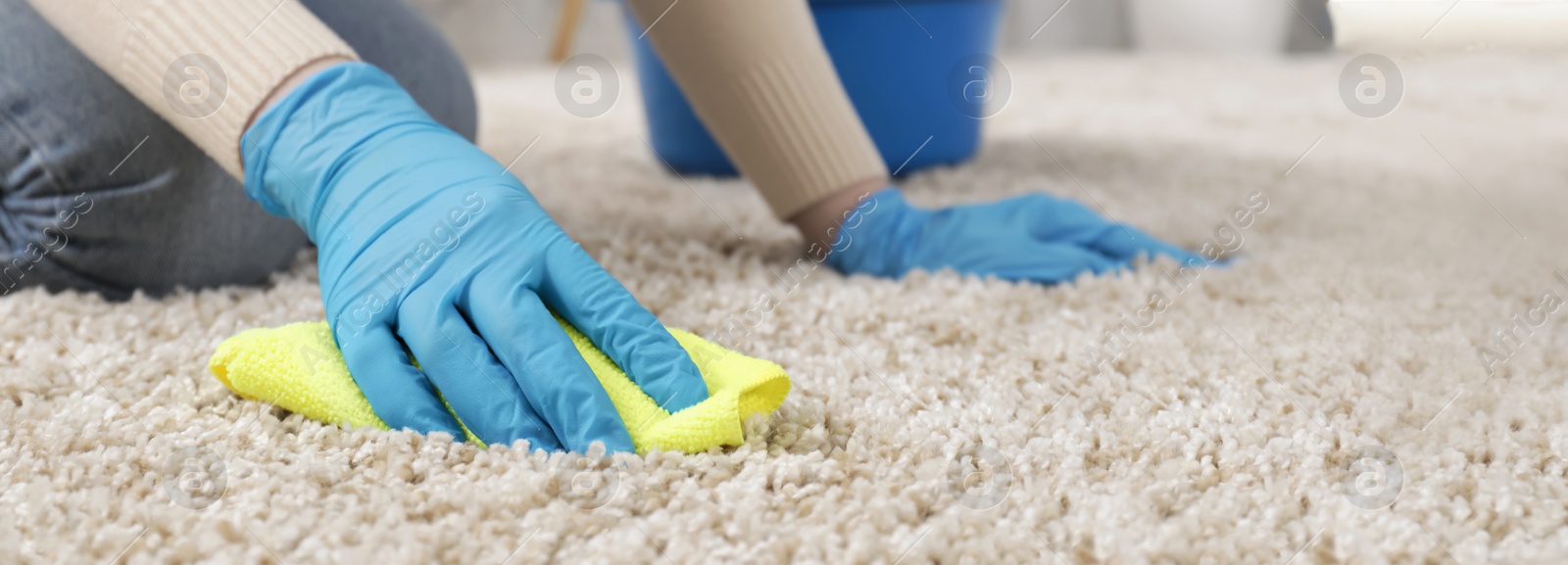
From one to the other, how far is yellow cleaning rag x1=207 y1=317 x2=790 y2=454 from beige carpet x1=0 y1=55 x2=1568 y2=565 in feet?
0.05

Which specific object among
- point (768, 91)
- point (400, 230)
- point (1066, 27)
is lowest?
point (400, 230)

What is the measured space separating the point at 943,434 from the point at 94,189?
74 cm

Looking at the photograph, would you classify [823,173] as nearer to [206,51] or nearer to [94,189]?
[206,51]

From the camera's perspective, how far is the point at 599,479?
1.83 ft

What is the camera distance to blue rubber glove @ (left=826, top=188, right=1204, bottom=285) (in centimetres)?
97

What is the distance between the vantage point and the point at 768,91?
1.00 meters

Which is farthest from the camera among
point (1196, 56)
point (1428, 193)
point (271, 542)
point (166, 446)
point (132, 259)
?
point (1196, 56)

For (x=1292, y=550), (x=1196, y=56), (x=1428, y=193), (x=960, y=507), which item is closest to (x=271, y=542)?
(x=960, y=507)

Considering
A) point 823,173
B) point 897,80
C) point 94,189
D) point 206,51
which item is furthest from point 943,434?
point 897,80

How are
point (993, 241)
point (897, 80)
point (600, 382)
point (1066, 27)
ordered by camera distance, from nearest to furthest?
point (600, 382) → point (993, 241) → point (897, 80) → point (1066, 27)

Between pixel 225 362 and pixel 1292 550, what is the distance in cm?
62

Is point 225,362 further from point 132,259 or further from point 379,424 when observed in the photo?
point 132,259

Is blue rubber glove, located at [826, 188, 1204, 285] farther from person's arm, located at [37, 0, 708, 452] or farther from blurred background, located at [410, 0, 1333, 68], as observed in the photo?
blurred background, located at [410, 0, 1333, 68]

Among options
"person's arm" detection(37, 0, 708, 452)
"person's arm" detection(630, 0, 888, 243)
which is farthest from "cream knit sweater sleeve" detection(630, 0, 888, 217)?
"person's arm" detection(37, 0, 708, 452)
